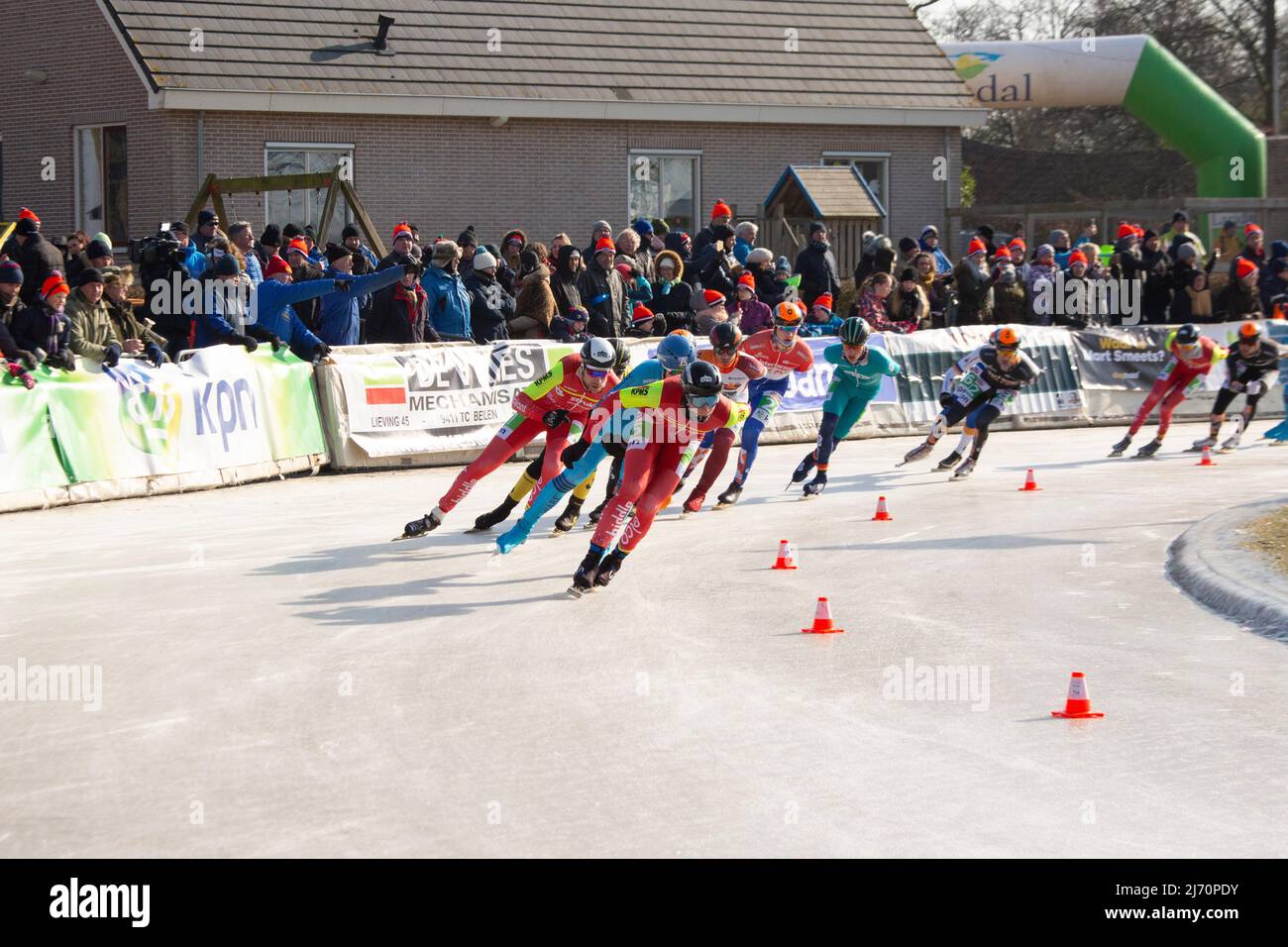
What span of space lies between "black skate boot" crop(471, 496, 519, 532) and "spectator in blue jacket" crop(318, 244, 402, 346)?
3890 millimetres

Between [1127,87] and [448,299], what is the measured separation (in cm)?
2155

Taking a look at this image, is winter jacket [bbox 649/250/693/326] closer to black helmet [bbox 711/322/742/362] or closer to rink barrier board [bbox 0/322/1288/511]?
rink barrier board [bbox 0/322/1288/511]

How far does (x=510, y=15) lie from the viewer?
1195 inches

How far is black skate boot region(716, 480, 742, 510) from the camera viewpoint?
16797 mm

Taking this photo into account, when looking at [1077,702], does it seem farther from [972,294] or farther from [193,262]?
[972,294]

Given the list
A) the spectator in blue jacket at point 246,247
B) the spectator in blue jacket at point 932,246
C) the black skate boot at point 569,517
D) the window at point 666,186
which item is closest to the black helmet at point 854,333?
the black skate boot at point 569,517

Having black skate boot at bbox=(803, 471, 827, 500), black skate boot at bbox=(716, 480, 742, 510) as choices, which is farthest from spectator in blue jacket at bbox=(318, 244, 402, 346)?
black skate boot at bbox=(803, 471, 827, 500)

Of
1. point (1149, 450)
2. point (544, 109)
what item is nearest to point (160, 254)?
point (1149, 450)

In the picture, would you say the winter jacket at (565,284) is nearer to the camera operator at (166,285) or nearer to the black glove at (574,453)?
the camera operator at (166,285)

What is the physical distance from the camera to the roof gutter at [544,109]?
26.2 meters

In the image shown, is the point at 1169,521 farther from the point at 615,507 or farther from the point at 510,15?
the point at 510,15

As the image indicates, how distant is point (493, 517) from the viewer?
48.2 ft

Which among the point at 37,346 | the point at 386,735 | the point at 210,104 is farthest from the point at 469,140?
the point at 386,735

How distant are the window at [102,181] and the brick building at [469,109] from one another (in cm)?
4
